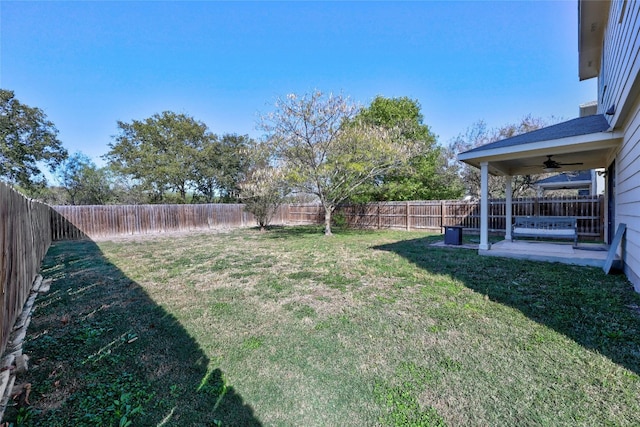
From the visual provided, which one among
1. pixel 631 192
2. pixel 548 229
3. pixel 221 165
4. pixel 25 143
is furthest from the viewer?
pixel 221 165

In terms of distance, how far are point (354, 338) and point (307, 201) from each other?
54.8 feet

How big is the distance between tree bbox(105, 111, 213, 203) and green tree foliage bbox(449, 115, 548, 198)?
18618mm

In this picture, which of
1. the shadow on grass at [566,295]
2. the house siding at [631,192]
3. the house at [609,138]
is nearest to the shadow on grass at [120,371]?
the shadow on grass at [566,295]

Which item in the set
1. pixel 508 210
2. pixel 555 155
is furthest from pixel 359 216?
pixel 555 155

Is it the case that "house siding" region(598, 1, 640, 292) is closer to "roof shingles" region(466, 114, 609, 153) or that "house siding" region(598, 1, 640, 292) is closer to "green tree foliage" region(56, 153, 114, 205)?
"roof shingles" region(466, 114, 609, 153)

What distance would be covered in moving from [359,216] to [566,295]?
11.7 m

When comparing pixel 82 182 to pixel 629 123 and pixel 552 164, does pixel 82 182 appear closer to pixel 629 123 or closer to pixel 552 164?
pixel 552 164

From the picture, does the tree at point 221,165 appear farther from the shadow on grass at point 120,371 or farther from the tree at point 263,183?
the shadow on grass at point 120,371

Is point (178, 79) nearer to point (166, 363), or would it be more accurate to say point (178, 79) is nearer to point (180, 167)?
point (180, 167)

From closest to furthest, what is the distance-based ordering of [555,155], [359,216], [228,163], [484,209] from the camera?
[555,155] < [484,209] < [359,216] < [228,163]

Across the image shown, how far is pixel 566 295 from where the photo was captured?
3.77 m

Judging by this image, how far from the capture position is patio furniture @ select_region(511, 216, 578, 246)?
6.89m

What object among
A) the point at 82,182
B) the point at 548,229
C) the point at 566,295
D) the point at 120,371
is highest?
the point at 82,182

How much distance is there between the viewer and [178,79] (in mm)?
13453
